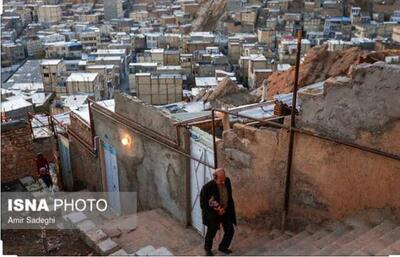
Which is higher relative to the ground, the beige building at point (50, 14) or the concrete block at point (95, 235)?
the concrete block at point (95, 235)

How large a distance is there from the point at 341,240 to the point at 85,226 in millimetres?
3339

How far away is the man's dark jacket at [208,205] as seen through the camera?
457 centimetres

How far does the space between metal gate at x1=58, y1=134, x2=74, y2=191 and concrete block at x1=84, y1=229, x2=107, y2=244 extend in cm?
356

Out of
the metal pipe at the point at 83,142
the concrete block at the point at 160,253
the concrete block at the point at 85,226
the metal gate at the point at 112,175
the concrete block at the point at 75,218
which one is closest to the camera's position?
the concrete block at the point at 160,253

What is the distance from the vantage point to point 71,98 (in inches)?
1065

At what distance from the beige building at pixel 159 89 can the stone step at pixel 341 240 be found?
22.2 metres

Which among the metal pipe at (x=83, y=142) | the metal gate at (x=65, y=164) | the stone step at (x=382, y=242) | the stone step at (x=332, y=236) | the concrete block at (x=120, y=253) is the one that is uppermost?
the stone step at (x=382, y=242)

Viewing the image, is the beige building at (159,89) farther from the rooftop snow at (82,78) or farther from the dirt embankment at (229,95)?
the dirt embankment at (229,95)

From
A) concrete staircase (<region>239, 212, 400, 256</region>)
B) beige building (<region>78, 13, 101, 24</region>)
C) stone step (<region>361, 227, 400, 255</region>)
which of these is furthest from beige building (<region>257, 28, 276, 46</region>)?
stone step (<region>361, 227, 400, 255</region>)

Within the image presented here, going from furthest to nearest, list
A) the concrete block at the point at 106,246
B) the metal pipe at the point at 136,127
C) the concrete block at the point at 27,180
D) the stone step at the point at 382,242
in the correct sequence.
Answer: the concrete block at the point at 27,180
the metal pipe at the point at 136,127
the concrete block at the point at 106,246
the stone step at the point at 382,242

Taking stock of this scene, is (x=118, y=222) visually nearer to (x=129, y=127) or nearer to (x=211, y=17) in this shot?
(x=129, y=127)

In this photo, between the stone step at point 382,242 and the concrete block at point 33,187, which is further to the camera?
the concrete block at point 33,187

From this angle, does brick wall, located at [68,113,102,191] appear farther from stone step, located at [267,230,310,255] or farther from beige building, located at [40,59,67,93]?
beige building, located at [40,59,67,93]

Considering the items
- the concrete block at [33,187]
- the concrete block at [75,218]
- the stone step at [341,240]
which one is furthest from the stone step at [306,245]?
the concrete block at [33,187]
